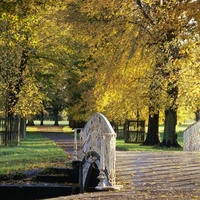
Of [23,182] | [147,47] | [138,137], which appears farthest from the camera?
[138,137]

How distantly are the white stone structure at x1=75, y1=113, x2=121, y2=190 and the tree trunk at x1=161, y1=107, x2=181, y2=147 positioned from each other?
13.5 metres

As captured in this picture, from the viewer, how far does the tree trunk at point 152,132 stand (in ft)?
103

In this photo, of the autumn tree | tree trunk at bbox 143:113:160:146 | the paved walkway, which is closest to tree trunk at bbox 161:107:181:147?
tree trunk at bbox 143:113:160:146

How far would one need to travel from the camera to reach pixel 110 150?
11258mm

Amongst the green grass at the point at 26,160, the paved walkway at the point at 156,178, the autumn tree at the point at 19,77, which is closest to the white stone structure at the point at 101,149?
the paved walkway at the point at 156,178

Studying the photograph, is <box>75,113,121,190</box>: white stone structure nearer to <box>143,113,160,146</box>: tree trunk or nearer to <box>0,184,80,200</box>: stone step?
<box>0,184,80,200</box>: stone step

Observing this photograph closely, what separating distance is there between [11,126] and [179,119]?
13121 mm

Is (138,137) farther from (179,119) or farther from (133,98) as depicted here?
(133,98)

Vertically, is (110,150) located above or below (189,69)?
below

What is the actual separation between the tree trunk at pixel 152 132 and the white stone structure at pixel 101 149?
625 inches

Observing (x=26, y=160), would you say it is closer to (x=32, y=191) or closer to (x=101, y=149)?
(x=32, y=191)

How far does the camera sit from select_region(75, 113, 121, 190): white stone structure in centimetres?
1101

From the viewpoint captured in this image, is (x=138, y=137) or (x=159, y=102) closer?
(x=159, y=102)

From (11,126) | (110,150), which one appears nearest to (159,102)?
(11,126)
